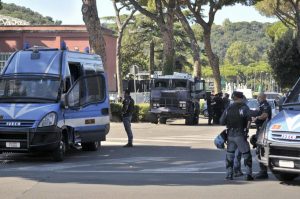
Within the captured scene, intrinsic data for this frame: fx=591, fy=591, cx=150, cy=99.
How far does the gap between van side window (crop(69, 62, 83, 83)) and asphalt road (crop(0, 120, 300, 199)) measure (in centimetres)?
216

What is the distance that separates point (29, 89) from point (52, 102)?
0.80m

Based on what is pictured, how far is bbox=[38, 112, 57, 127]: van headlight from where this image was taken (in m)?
14.0

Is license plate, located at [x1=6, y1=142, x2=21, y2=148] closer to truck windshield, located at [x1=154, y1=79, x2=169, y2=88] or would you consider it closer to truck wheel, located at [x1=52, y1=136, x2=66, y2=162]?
truck wheel, located at [x1=52, y1=136, x2=66, y2=162]

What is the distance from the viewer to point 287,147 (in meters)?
10.2

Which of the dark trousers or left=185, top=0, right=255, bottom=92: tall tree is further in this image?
left=185, top=0, right=255, bottom=92: tall tree

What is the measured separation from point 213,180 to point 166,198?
2.33m

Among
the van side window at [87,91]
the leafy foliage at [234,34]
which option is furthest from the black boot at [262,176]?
the leafy foliage at [234,34]

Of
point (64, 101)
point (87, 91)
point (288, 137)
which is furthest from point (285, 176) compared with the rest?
point (87, 91)

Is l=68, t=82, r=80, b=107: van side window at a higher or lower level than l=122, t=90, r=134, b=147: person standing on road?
higher

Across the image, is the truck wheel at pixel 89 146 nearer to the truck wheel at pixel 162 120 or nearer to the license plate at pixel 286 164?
the license plate at pixel 286 164

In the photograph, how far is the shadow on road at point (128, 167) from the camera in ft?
37.8

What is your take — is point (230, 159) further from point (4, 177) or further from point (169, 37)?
point (169, 37)

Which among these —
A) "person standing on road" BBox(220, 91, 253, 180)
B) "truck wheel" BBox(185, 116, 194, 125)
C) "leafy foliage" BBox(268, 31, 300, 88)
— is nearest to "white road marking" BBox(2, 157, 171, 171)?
"person standing on road" BBox(220, 91, 253, 180)

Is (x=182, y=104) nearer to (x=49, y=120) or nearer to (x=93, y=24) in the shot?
(x=93, y=24)
